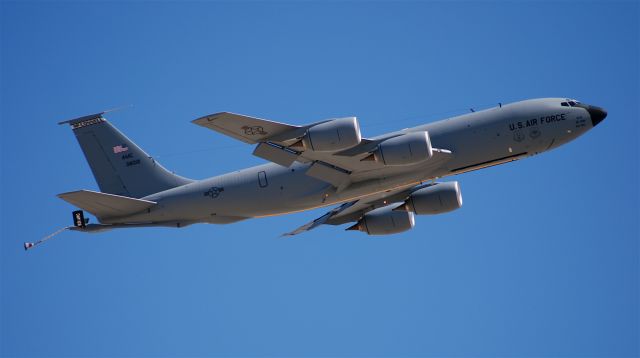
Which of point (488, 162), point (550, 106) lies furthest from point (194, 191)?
point (550, 106)

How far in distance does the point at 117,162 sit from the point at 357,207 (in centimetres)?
1383

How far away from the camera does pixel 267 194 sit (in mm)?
46500

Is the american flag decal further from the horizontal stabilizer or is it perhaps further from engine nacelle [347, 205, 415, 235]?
engine nacelle [347, 205, 415, 235]

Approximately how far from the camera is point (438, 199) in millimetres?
48750

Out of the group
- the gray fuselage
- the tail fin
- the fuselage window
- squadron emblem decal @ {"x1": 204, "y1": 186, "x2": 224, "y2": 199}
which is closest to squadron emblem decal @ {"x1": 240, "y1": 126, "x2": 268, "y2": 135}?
the gray fuselage

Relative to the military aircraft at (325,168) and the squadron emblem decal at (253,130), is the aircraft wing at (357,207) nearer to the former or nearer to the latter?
the military aircraft at (325,168)

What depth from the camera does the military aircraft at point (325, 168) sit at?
4191 centimetres

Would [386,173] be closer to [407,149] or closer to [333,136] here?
[407,149]

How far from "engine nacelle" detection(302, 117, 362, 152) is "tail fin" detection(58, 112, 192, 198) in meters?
10.7

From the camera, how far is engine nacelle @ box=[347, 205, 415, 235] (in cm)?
5125

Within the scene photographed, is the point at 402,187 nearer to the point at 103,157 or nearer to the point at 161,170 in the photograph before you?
the point at 161,170

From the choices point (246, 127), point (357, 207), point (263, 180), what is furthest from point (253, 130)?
point (357, 207)

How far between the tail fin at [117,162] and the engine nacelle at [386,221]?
10.7 m

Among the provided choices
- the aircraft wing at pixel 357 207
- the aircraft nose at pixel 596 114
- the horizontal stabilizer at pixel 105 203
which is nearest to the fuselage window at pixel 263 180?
the aircraft wing at pixel 357 207
